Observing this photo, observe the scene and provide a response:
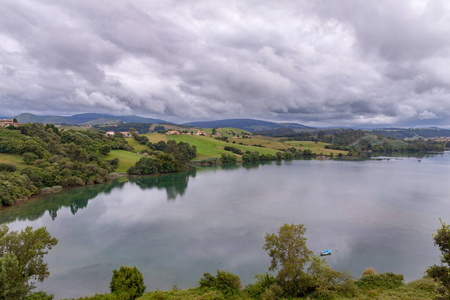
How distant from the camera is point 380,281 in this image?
20812 mm

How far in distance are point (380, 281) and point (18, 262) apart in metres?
27.6

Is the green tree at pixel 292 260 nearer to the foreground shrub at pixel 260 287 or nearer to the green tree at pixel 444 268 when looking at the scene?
the foreground shrub at pixel 260 287

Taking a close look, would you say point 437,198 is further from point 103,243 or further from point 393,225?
point 103,243

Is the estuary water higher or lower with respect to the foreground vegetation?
lower

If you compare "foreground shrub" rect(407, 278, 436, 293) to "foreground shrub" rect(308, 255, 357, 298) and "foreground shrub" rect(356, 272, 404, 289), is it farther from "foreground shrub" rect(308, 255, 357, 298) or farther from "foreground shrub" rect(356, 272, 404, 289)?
"foreground shrub" rect(308, 255, 357, 298)

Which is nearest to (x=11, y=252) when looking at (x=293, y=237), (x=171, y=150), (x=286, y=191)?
(x=293, y=237)

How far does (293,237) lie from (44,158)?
223ft

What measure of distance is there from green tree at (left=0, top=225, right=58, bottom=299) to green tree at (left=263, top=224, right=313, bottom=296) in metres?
17.6

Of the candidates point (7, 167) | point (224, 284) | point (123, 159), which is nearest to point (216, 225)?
point (224, 284)

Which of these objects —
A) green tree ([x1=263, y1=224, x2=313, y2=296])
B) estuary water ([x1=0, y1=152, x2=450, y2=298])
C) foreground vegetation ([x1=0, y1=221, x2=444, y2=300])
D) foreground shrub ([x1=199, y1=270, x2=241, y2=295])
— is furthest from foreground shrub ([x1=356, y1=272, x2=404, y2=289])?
foreground shrub ([x1=199, y1=270, x2=241, y2=295])

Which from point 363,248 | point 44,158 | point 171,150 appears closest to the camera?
point 363,248

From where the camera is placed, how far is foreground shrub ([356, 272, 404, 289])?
20312 mm

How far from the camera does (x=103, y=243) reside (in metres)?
30.9

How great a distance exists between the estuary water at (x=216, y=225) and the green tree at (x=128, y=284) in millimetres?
2858
